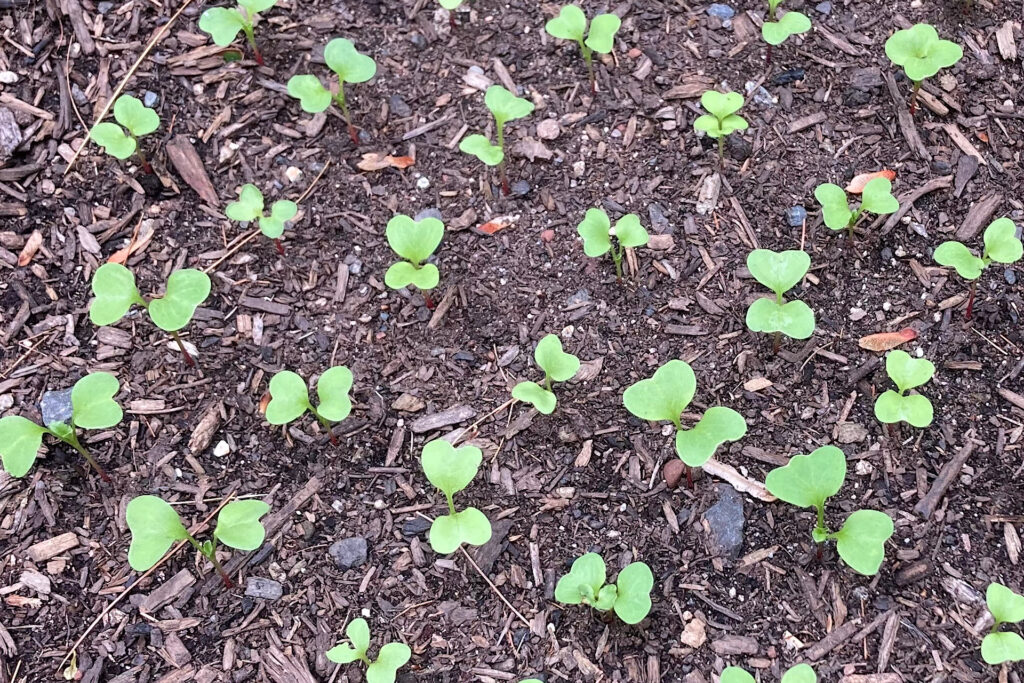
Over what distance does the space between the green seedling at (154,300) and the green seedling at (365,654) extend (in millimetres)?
824

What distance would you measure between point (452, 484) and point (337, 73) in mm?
1275

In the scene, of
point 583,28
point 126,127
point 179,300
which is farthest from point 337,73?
point 179,300

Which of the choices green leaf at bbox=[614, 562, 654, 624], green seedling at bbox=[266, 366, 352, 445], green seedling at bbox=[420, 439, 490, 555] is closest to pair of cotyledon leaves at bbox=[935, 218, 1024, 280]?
green leaf at bbox=[614, 562, 654, 624]

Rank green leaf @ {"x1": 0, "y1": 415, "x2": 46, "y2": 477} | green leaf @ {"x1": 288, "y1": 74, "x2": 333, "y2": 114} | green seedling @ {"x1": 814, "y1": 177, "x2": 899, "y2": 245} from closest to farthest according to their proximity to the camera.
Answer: green leaf @ {"x1": 0, "y1": 415, "x2": 46, "y2": 477} → green seedling @ {"x1": 814, "y1": 177, "x2": 899, "y2": 245} → green leaf @ {"x1": 288, "y1": 74, "x2": 333, "y2": 114}

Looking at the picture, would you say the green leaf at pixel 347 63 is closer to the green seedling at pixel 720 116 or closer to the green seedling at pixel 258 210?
the green seedling at pixel 258 210

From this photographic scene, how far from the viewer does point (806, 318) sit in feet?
6.72

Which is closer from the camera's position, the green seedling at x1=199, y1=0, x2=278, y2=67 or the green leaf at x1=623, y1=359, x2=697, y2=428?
the green leaf at x1=623, y1=359, x2=697, y2=428

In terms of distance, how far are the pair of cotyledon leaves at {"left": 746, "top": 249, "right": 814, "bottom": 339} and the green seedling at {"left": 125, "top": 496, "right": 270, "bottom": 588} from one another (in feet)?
4.01

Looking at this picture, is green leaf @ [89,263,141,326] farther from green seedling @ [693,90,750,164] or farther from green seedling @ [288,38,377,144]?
green seedling @ [693,90,750,164]

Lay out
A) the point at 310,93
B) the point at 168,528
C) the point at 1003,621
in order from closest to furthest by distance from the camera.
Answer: the point at 1003,621 → the point at 168,528 → the point at 310,93

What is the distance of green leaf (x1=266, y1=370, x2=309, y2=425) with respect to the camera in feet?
6.74

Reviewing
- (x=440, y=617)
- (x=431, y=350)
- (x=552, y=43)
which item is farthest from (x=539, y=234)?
(x=440, y=617)

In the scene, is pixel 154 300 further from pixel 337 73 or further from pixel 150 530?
pixel 337 73

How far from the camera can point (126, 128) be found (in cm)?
249
